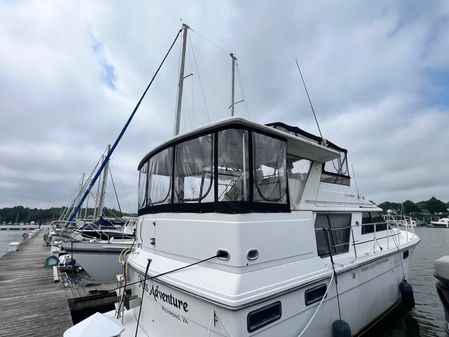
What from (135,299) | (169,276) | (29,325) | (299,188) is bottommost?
(29,325)

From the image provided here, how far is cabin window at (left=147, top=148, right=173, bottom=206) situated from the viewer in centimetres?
398

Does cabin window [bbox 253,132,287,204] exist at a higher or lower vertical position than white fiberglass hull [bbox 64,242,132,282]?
higher

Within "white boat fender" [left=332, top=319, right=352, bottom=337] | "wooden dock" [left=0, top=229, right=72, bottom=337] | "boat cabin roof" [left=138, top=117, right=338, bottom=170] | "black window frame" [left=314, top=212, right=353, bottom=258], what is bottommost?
"wooden dock" [left=0, top=229, right=72, bottom=337]

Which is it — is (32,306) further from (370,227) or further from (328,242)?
(370,227)

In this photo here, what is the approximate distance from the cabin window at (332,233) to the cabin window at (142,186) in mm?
2986

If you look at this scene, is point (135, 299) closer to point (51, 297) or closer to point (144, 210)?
point (144, 210)

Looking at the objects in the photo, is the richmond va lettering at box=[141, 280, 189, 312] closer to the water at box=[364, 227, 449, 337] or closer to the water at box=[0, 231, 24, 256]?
the water at box=[364, 227, 449, 337]

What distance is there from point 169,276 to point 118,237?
10.8m

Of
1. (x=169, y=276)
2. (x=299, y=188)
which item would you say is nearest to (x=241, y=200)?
(x=169, y=276)

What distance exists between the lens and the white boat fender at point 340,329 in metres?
3.55

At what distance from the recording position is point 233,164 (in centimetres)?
329

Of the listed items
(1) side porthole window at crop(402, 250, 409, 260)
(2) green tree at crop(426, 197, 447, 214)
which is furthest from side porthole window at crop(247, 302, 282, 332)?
(2) green tree at crop(426, 197, 447, 214)

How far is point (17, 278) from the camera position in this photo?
916cm

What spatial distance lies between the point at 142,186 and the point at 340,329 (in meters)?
3.88
